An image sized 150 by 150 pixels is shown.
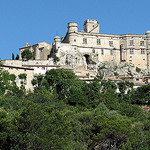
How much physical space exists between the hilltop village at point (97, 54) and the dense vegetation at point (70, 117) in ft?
45.0

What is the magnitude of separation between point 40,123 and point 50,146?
8.24 ft

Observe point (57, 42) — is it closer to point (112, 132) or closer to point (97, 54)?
point (97, 54)

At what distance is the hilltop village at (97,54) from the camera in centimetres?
7362

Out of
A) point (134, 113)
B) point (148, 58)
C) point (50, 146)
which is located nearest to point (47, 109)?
point (50, 146)

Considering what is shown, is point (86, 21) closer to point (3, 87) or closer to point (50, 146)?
point (3, 87)

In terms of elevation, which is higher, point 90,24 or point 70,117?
point 90,24

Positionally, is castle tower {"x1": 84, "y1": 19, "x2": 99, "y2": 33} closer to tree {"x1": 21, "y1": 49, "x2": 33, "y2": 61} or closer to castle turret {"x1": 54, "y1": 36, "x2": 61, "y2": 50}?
castle turret {"x1": 54, "y1": 36, "x2": 61, "y2": 50}

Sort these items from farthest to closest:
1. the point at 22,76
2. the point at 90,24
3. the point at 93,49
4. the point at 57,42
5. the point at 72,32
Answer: the point at 90,24
the point at 93,49
the point at 72,32
the point at 57,42
the point at 22,76

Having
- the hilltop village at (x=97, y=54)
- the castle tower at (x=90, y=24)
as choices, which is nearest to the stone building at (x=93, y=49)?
the hilltop village at (x=97, y=54)

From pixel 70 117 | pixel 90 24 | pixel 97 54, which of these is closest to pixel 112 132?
pixel 70 117

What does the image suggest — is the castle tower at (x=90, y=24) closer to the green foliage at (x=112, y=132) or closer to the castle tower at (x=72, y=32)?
the castle tower at (x=72, y=32)

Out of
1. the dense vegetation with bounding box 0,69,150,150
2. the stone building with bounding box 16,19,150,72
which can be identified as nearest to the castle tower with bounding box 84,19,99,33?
the stone building with bounding box 16,19,150,72

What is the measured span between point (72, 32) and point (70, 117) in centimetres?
4137

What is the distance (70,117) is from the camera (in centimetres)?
3947
